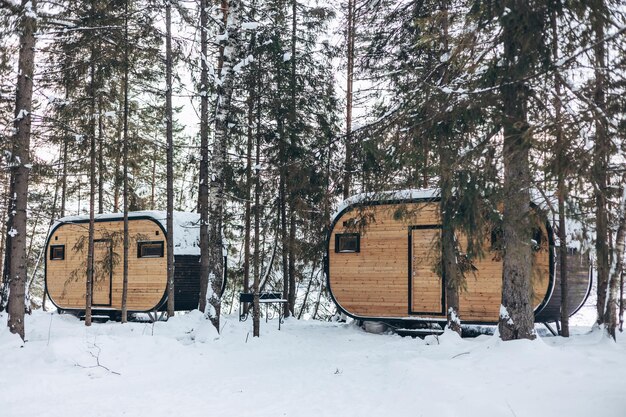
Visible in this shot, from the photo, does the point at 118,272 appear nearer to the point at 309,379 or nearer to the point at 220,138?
the point at 220,138

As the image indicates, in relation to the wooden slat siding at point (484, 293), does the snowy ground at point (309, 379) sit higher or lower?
lower

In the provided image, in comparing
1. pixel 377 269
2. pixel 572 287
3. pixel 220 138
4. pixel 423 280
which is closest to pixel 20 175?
pixel 220 138

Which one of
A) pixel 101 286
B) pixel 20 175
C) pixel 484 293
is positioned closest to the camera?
pixel 20 175

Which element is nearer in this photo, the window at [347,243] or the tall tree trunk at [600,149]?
the tall tree trunk at [600,149]

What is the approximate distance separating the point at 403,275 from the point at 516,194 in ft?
19.6

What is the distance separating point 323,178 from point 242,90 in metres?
3.78

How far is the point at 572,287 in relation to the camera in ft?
38.2

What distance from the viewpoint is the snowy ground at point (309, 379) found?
5.45 meters

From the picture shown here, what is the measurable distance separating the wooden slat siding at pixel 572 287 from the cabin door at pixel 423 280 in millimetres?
2023

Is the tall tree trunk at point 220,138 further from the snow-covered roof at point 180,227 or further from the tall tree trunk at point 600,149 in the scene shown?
the tall tree trunk at point 600,149

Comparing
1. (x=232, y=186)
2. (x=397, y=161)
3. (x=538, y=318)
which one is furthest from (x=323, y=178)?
(x=538, y=318)

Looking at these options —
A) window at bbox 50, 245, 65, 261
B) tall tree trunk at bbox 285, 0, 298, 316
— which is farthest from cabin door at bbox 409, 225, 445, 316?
window at bbox 50, 245, 65, 261

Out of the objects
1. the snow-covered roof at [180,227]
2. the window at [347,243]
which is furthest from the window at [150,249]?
the window at [347,243]

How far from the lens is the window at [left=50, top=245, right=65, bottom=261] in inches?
650
